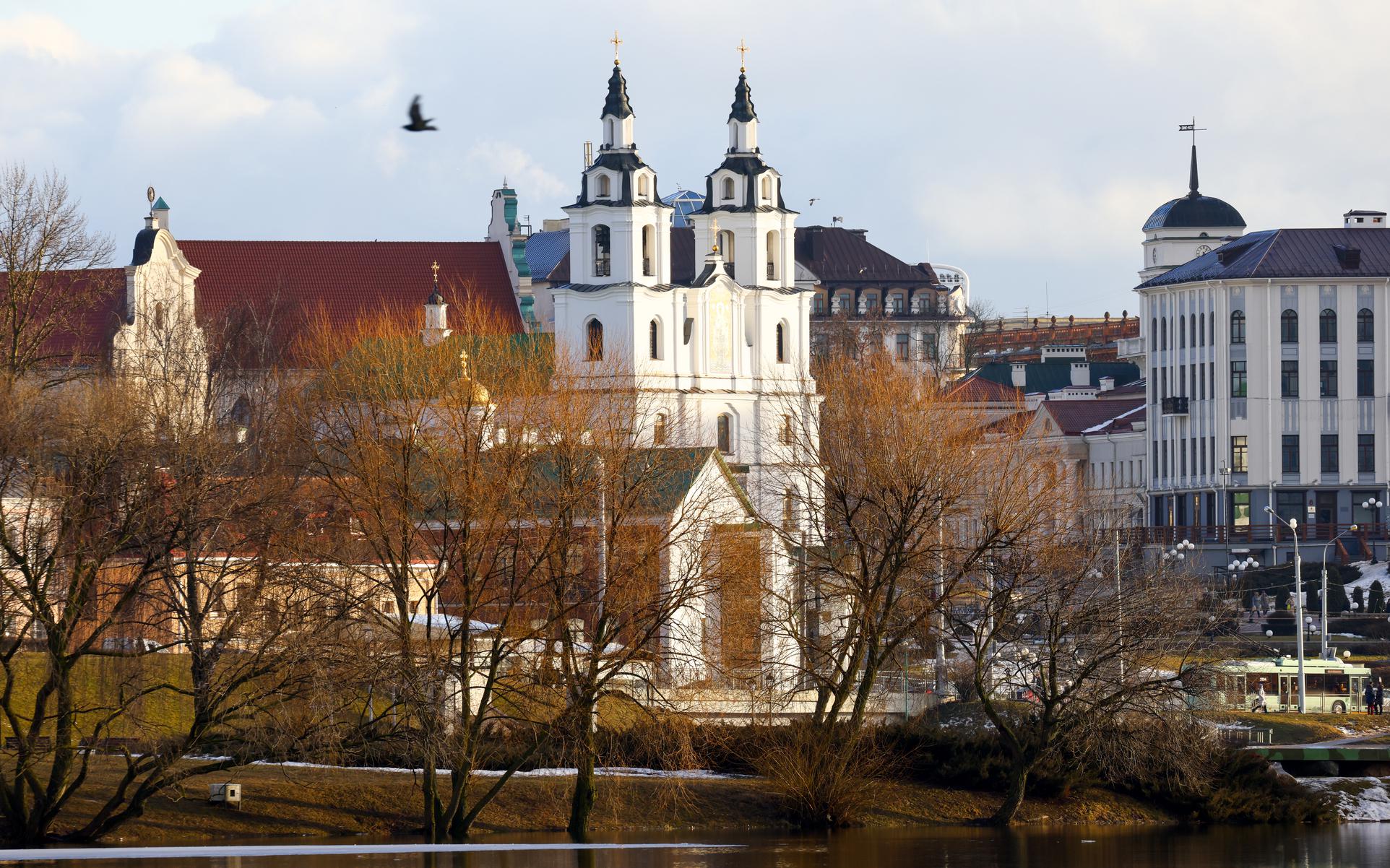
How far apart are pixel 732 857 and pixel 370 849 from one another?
6976 millimetres

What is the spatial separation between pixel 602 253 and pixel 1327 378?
35.5 meters

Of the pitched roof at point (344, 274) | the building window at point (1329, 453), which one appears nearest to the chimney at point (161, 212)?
the pitched roof at point (344, 274)

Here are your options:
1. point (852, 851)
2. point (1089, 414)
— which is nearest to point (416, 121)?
point (852, 851)

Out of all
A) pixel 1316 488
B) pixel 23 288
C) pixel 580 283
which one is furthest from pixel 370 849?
pixel 1316 488

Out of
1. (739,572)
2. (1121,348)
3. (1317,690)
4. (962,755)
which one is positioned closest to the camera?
(739,572)

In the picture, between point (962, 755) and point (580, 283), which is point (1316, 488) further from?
point (962, 755)

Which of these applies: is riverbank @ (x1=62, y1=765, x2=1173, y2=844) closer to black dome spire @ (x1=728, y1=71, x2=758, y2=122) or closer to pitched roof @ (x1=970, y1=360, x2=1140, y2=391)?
black dome spire @ (x1=728, y1=71, x2=758, y2=122)

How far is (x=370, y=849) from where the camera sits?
49.4 meters

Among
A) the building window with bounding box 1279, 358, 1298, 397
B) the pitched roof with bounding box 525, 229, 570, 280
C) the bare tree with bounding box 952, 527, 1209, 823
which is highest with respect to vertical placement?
the pitched roof with bounding box 525, 229, 570, 280

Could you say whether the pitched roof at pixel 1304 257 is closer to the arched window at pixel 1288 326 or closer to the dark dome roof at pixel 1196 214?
the arched window at pixel 1288 326

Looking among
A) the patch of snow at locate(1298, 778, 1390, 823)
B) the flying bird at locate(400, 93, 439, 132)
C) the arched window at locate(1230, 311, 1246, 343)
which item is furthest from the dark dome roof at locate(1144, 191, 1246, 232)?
the flying bird at locate(400, 93, 439, 132)

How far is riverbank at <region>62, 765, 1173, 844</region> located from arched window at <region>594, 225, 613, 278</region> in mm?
54656

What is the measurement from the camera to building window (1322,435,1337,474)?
395ft

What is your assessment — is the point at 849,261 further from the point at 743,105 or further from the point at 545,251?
the point at 743,105
